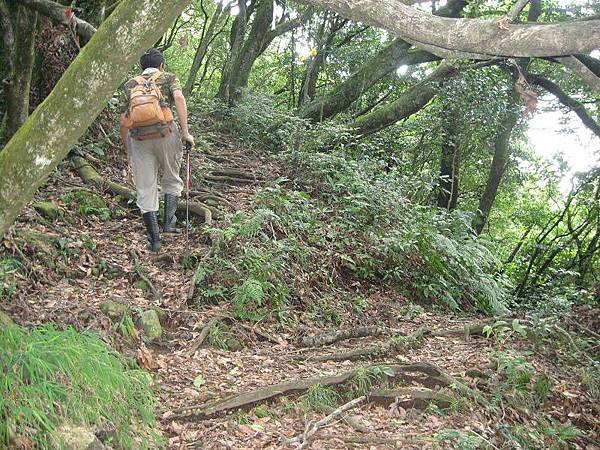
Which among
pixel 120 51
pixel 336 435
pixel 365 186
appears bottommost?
pixel 336 435

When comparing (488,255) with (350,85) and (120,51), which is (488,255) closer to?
(350,85)

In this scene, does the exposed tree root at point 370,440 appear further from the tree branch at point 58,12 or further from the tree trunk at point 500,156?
the tree trunk at point 500,156

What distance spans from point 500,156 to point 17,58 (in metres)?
10.7

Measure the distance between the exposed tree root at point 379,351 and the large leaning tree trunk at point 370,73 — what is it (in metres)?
7.68

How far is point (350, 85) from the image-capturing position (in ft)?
41.9

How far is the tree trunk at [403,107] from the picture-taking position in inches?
488

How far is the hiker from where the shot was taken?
5.98 metres

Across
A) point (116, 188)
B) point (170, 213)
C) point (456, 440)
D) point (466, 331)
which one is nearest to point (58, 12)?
point (170, 213)

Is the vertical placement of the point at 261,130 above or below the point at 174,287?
above

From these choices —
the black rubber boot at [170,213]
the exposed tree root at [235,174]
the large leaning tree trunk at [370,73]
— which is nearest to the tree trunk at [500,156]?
the large leaning tree trunk at [370,73]

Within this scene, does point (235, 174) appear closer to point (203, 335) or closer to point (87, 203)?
point (87, 203)

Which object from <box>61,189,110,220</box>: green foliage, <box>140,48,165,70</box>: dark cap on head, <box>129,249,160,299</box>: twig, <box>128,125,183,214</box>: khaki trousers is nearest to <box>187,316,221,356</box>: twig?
<box>129,249,160,299</box>: twig

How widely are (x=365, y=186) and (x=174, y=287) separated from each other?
431 cm

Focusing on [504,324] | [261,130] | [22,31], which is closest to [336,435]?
[504,324]
